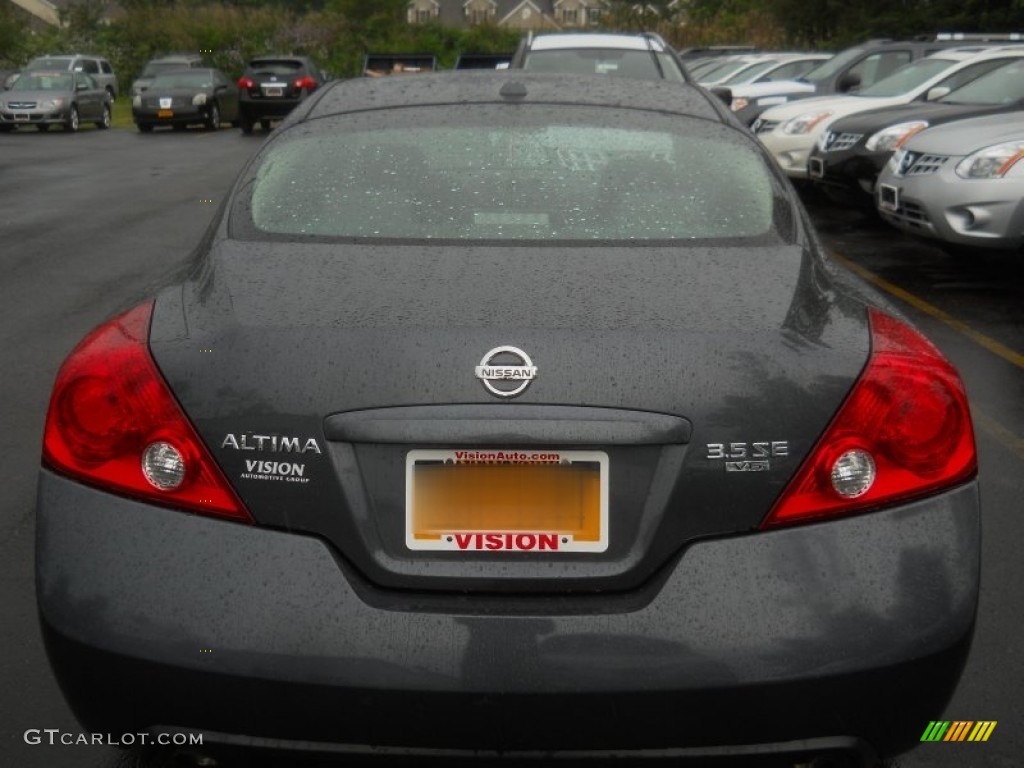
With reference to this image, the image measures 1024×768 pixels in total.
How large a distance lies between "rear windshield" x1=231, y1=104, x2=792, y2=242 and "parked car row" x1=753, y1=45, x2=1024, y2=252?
515cm

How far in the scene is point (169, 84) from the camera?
3506 centimetres

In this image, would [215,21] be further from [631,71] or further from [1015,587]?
[1015,587]

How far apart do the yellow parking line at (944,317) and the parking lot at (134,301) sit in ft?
0.05

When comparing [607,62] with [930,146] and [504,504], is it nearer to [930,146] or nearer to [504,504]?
[930,146]

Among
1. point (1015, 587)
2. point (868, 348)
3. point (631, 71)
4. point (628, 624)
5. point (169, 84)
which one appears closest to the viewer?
point (628, 624)

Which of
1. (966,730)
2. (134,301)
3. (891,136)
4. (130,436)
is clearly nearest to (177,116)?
(891,136)

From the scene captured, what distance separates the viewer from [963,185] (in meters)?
9.67

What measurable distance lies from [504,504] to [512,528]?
46mm

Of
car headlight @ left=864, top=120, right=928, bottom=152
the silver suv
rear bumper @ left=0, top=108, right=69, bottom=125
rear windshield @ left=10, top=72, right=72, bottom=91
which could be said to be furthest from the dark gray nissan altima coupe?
the silver suv

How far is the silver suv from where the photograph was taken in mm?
42119

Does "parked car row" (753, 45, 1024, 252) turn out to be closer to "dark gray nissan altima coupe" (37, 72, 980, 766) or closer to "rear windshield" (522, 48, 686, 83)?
"rear windshield" (522, 48, 686, 83)

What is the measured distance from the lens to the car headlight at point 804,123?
50.6 feet

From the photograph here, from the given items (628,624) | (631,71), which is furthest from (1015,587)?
(631,71)

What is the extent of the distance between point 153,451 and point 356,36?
61716 mm
